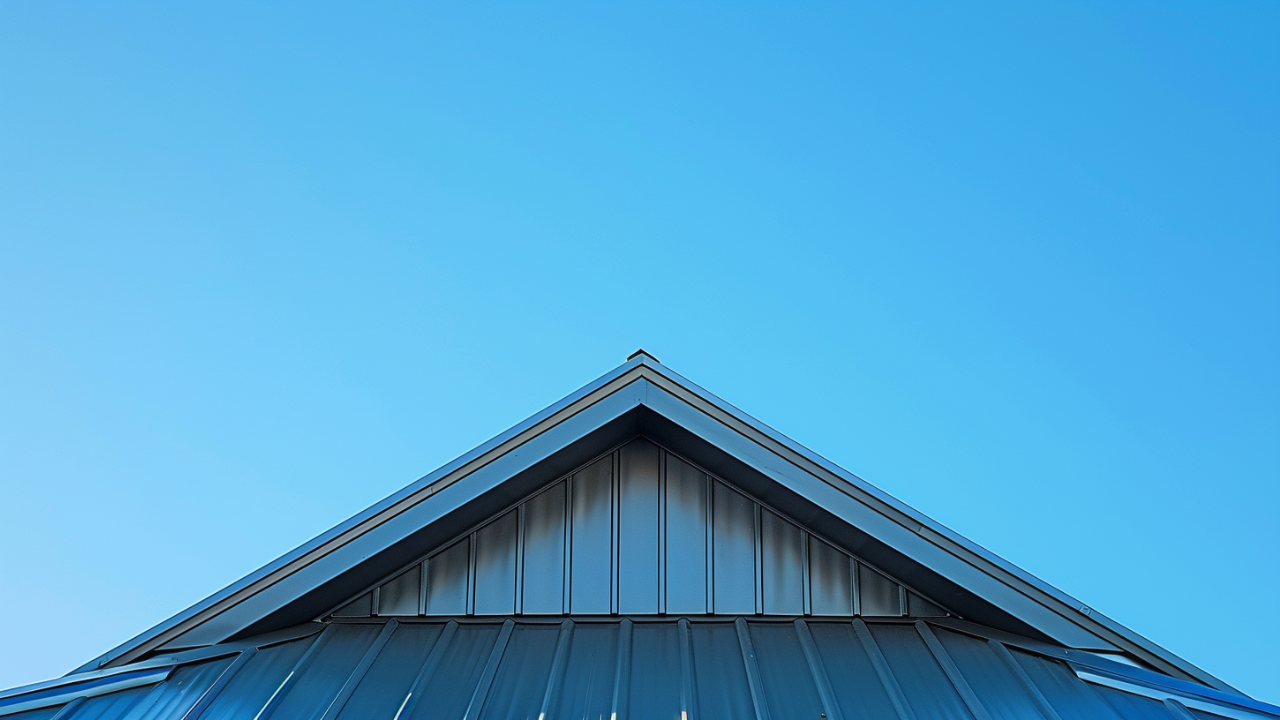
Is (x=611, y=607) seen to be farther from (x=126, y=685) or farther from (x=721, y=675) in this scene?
(x=126, y=685)

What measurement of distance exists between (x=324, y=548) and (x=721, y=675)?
2.59 m

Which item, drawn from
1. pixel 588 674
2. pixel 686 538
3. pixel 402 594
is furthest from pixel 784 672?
pixel 402 594

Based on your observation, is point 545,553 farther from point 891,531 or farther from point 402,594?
point 891,531

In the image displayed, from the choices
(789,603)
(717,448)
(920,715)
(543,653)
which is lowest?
(920,715)

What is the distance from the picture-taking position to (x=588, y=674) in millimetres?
5820

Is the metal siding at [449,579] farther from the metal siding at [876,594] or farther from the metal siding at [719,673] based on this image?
the metal siding at [876,594]

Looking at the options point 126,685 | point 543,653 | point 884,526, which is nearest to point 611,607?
point 543,653

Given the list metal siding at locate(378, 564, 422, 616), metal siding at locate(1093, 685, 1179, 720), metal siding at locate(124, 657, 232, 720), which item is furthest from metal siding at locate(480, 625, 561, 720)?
metal siding at locate(1093, 685, 1179, 720)

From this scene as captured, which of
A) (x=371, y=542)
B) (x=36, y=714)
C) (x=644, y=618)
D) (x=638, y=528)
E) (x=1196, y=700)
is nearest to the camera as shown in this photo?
(x=36, y=714)

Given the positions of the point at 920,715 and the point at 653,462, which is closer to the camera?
the point at 920,715

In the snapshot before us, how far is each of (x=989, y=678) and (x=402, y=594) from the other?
3735mm

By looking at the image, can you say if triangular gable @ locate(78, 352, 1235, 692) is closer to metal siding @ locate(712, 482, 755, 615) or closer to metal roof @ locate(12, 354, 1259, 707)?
metal roof @ locate(12, 354, 1259, 707)

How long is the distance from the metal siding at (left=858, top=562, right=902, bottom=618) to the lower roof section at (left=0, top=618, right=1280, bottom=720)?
0.43ft

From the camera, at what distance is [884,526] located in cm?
642
